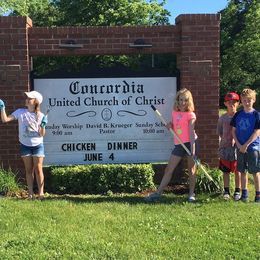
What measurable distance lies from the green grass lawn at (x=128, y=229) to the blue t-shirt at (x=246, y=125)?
2.70 feet

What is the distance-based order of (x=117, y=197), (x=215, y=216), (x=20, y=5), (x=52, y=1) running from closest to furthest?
(x=215, y=216)
(x=117, y=197)
(x=20, y=5)
(x=52, y=1)

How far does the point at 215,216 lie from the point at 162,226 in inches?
31.6

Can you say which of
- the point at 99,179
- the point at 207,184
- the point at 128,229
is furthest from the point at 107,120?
the point at 128,229

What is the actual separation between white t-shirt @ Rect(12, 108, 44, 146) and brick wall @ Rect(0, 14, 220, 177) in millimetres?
899

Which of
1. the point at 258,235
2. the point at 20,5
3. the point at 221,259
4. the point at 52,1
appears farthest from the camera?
the point at 52,1

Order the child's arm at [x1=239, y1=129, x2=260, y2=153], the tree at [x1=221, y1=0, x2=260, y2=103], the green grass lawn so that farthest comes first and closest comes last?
the tree at [x1=221, y1=0, x2=260, y2=103]
the child's arm at [x1=239, y1=129, x2=260, y2=153]
the green grass lawn

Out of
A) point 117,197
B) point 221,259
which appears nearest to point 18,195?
point 117,197

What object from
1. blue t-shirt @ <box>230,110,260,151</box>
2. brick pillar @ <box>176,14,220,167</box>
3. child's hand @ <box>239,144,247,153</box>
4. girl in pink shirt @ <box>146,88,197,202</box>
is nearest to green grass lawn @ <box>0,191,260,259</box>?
girl in pink shirt @ <box>146,88,197,202</box>

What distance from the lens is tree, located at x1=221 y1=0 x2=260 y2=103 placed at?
1318 inches

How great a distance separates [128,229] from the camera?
545 cm

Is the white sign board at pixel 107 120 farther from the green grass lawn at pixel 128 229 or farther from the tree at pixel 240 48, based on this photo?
the tree at pixel 240 48

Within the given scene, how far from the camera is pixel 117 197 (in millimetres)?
7246

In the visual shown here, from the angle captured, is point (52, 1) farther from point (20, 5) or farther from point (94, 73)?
point (94, 73)

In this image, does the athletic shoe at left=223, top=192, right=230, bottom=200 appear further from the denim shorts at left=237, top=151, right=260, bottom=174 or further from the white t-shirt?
the white t-shirt
